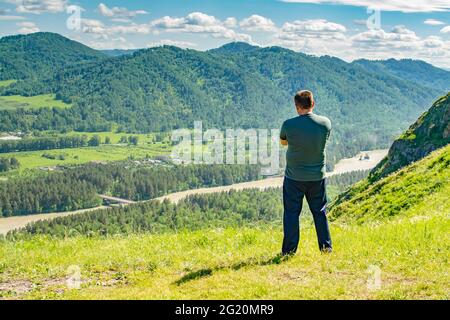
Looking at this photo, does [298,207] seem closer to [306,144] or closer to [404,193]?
[306,144]

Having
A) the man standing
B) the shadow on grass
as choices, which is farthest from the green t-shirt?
the shadow on grass

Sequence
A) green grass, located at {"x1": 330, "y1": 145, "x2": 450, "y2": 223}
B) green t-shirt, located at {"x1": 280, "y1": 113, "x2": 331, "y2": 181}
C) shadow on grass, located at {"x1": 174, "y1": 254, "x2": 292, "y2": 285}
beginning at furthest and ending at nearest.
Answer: green grass, located at {"x1": 330, "y1": 145, "x2": 450, "y2": 223}
green t-shirt, located at {"x1": 280, "y1": 113, "x2": 331, "y2": 181}
shadow on grass, located at {"x1": 174, "y1": 254, "x2": 292, "y2": 285}

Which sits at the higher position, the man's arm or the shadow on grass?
the man's arm

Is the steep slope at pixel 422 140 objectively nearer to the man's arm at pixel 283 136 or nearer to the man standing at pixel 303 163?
the man standing at pixel 303 163

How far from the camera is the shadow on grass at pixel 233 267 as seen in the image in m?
11.9

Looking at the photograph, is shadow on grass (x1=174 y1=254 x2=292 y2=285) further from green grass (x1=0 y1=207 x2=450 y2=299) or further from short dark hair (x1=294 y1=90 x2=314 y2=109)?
short dark hair (x1=294 y1=90 x2=314 y2=109)

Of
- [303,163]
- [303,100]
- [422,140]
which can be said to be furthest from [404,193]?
[422,140]

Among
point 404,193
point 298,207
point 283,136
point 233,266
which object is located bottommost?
point 404,193

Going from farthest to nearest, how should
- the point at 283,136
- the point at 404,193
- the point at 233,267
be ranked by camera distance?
the point at 404,193 < the point at 283,136 < the point at 233,267

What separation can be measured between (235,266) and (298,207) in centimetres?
215

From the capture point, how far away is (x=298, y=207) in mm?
12969

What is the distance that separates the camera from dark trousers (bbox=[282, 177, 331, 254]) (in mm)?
12844
